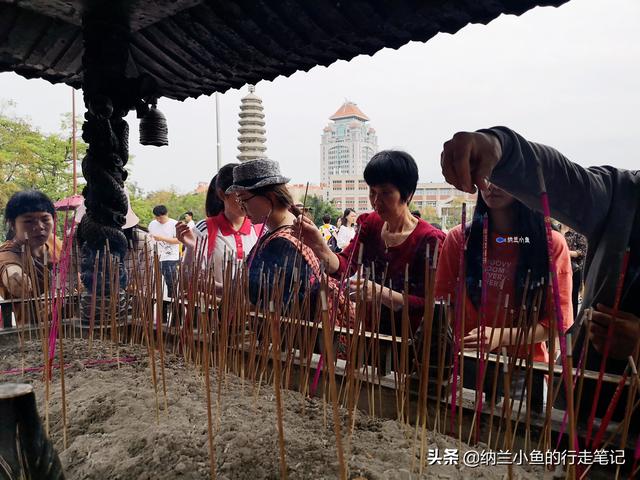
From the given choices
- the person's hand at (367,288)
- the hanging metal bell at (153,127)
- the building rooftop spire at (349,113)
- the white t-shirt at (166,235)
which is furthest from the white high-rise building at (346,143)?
the person's hand at (367,288)

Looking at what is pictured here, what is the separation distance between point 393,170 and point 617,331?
0.92 metres

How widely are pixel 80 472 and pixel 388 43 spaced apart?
1685 millimetres

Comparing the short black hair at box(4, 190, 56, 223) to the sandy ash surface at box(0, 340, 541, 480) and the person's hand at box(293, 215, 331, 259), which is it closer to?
the sandy ash surface at box(0, 340, 541, 480)

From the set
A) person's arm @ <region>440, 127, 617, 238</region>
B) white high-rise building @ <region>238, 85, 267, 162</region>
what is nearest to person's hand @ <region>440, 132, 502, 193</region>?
person's arm @ <region>440, 127, 617, 238</region>

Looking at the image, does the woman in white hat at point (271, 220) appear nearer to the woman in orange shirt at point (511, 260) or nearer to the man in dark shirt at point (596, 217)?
the woman in orange shirt at point (511, 260)

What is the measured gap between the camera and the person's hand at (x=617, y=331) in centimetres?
101

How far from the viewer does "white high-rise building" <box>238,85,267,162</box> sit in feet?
37.1

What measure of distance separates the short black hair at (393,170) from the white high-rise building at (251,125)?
32.5 ft

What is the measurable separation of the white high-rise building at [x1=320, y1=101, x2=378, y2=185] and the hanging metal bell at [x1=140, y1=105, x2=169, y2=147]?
29855 millimetres

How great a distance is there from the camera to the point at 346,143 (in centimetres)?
3497

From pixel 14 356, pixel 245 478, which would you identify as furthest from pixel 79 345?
pixel 245 478

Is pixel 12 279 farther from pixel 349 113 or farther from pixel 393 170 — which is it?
pixel 349 113

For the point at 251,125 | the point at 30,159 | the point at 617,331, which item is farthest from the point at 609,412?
the point at 30,159

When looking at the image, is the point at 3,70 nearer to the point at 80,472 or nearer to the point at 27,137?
the point at 80,472
